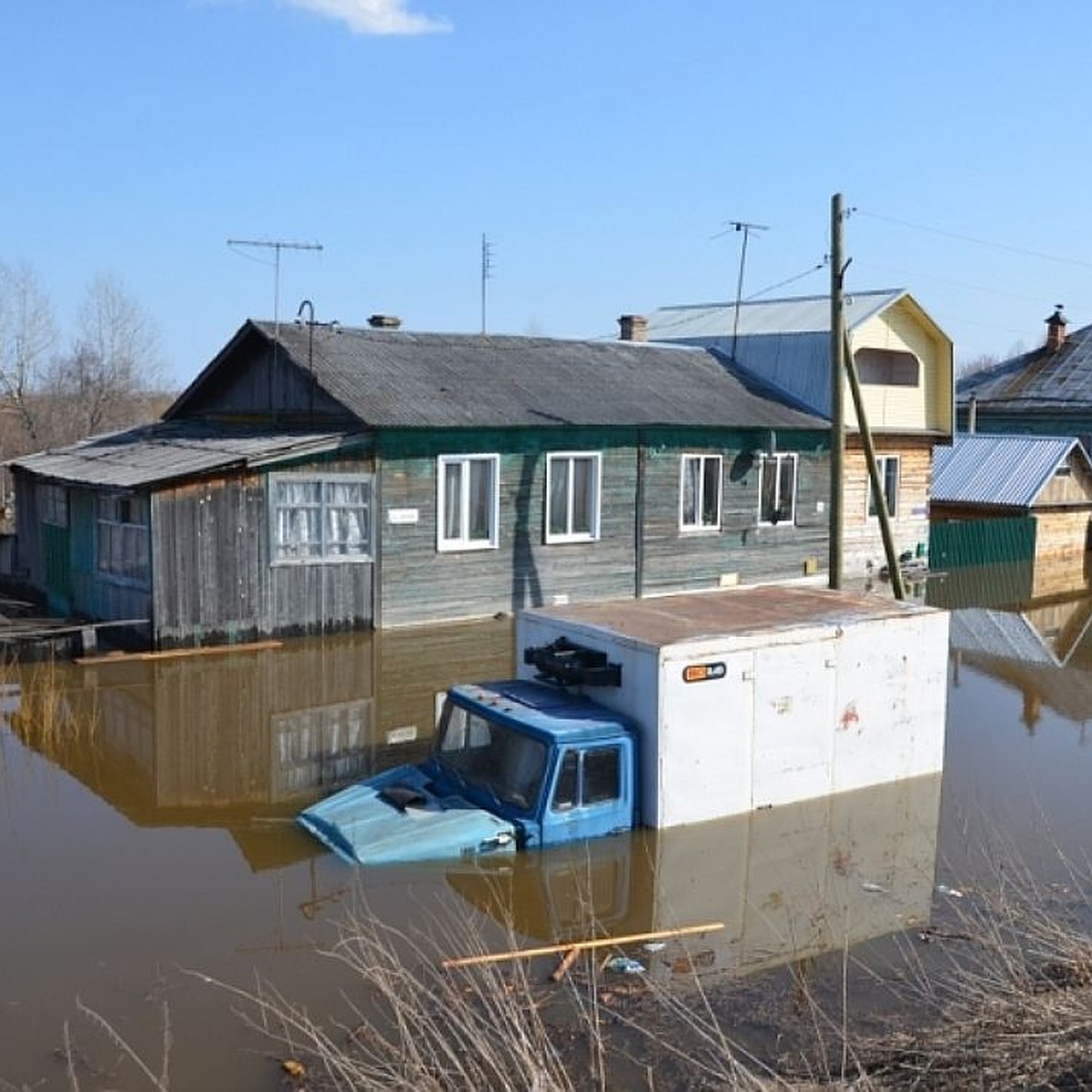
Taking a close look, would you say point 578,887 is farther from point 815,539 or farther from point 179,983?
point 815,539

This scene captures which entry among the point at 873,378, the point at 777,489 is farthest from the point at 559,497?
the point at 873,378

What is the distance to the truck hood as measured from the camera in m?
9.34

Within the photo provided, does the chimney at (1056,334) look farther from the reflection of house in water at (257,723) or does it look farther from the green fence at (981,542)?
the reflection of house in water at (257,723)

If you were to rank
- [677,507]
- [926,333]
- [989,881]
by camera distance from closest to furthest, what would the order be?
[989,881], [677,507], [926,333]

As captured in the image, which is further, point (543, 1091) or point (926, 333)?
point (926, 333)

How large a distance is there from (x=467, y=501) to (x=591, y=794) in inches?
410

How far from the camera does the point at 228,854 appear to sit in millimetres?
9969

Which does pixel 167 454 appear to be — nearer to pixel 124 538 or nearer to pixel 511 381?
pixel 124 538

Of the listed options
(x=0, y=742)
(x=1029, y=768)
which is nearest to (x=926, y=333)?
(x=1029, y=768)

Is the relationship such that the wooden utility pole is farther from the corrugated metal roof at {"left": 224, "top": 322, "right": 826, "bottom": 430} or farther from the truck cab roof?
the truck cab roof

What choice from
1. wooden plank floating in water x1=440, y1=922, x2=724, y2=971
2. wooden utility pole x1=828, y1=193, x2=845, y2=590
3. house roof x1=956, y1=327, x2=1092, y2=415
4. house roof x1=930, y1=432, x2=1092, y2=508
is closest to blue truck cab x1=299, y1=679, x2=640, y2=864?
wooden plank floating in water x1=440, y1=922, x2=724, y2=971

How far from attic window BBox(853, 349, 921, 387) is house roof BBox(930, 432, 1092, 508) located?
3977 mm

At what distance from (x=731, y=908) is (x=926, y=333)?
20181mm

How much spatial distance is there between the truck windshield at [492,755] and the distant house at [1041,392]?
2970 cm
